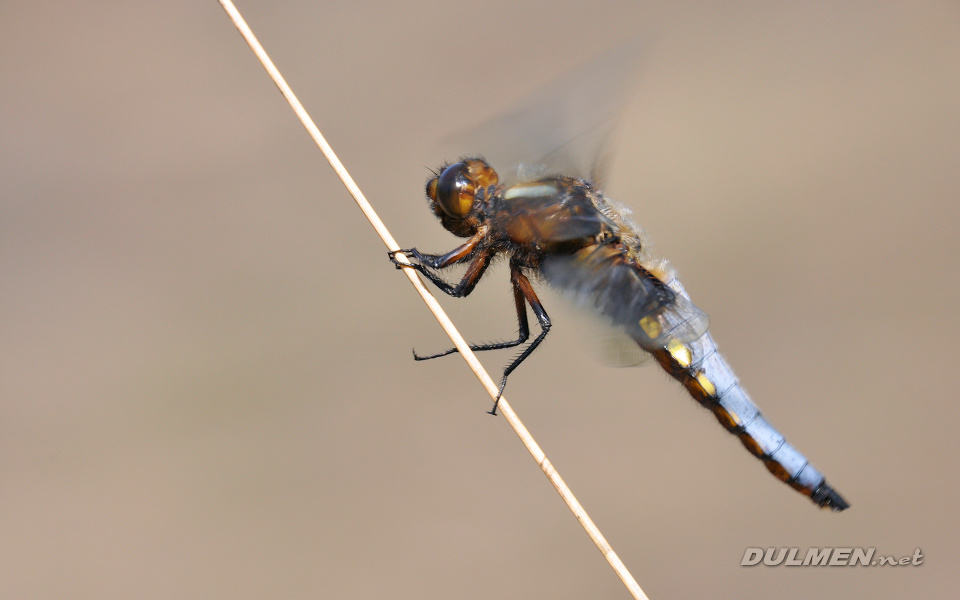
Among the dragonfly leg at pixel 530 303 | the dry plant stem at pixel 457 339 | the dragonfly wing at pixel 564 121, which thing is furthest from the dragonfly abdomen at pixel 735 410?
the dragonfly wing at pixel 564 121

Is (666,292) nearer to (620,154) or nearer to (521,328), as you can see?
(521,328)

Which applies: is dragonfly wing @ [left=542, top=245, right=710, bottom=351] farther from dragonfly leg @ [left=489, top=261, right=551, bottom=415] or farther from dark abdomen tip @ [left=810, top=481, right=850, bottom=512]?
dark abdomen tip @ [left=810, top=481, right=850, bottom=512]

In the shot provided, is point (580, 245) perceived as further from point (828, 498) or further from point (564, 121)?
point (828, 498)

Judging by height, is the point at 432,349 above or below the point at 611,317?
below

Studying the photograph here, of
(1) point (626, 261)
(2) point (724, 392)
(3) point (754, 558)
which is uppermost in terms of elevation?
(1) point (626, 261)

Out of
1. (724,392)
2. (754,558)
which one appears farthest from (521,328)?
(754,558)

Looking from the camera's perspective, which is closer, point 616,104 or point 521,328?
point 616,104

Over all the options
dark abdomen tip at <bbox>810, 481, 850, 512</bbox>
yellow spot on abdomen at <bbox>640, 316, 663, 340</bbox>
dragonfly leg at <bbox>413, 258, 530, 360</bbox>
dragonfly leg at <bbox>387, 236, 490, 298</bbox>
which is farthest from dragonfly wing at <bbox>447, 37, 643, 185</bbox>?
dark abdomen tip at <bbox>810, 481, 850, 512</bbox>

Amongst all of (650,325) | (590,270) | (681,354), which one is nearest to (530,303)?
(590,270)
